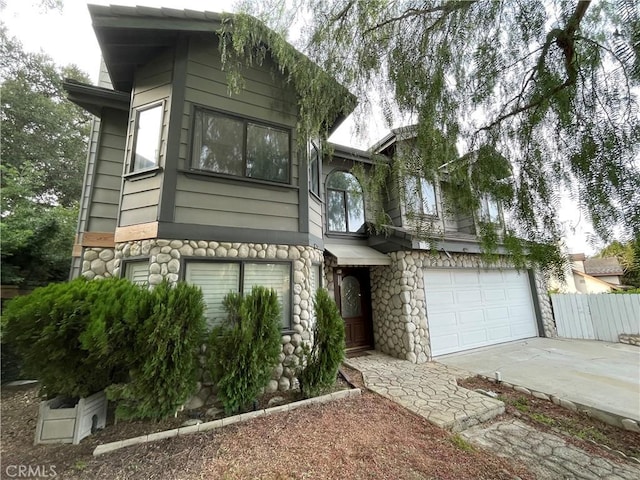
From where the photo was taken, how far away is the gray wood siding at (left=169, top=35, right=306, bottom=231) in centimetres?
464

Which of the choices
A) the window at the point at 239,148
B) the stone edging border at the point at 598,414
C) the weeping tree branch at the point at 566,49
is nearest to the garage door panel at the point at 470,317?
the stone edging border at the point at 598,414

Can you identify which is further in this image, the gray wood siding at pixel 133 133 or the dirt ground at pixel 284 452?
the gray wood siding at pixel 133 133

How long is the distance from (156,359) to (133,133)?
13.4ft

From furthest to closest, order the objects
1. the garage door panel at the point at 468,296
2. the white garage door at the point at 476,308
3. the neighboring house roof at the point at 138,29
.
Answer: the garage door panel at the point at 468,296 < the white garage door at the point at 476,308 < the neighboring house roof at the point at 138,29

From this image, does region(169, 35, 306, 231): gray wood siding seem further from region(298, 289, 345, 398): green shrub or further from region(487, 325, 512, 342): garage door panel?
region(487, 325, 512, 342): garage door panel

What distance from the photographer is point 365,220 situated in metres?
8.46

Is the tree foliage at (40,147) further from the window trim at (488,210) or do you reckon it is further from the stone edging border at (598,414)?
the stone edging border at (598,414)

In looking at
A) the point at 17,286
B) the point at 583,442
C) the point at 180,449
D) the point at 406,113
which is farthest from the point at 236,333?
the point at 17,286

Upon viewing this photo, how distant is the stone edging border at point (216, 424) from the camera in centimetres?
310

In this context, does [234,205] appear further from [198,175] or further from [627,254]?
[627,254]

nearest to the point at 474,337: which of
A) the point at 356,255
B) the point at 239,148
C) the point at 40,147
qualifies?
the point at 356,255

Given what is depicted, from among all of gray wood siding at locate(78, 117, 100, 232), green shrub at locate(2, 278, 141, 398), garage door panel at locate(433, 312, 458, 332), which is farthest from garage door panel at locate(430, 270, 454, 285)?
gray wood siding at locate(78, 117, 100, 232)

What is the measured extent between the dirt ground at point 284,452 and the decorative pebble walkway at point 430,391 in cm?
41

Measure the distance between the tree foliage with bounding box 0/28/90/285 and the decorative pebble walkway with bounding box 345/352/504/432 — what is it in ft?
27.4
